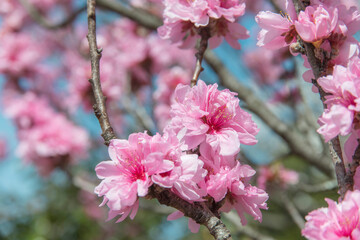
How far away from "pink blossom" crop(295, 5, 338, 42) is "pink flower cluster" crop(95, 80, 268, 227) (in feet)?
0.66

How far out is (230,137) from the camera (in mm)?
724

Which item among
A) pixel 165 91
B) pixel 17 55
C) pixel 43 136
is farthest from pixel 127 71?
pixel 17 55

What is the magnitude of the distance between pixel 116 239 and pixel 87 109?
7.47 ft

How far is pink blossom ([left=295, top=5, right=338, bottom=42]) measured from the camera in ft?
2.35

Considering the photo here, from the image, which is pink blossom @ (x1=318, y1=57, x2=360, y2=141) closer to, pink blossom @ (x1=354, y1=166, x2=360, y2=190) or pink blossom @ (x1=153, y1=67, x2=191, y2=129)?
pink blossom @ (x1=354, y1=166, x2=360, y2=190)

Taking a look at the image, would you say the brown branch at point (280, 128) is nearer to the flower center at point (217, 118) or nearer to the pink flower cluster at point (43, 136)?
the flower center at point (217, 118)

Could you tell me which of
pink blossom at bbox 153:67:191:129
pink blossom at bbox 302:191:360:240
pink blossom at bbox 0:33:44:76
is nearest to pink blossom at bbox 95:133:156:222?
pink blossom at bbox 302:191:360:240

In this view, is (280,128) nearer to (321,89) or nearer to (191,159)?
(321,89)

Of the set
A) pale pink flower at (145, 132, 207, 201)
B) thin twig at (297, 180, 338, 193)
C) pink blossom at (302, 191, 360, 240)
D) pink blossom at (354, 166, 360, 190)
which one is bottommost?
thin twig at (297, 180, 338, 193)

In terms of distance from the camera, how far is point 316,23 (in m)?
0.71

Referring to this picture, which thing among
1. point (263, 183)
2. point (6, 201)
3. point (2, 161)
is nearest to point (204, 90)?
point (263, 183)

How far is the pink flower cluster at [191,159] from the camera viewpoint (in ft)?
2.22

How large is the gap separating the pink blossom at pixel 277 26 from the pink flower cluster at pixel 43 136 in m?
2.10

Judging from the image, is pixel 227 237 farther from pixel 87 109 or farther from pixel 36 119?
pixel 36 119
